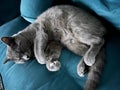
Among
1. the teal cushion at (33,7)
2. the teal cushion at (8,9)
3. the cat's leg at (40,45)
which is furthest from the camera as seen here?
the teal cushion at (8,9)

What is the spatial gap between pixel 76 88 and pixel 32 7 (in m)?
0.67

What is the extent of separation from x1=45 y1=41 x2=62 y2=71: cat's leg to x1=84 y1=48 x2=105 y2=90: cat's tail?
0.21 m

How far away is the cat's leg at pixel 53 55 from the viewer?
1.29 meters

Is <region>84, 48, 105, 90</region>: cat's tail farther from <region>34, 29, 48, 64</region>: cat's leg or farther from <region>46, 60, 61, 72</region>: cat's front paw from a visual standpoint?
<region>34, 29, 48, 64</region>: cat's leg

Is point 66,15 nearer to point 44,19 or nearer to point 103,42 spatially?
point 44,19

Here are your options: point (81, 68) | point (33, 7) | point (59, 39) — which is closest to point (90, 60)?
point (81, 68)

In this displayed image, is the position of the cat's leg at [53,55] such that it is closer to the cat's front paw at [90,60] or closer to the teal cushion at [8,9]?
the cat's front paw at [90,60]

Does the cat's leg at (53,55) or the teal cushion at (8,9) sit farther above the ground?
the cat's leg at (53,55)

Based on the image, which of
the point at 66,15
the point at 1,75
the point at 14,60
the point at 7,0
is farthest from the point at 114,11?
the point at 7,0

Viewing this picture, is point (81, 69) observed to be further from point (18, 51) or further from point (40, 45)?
point (18, 51)

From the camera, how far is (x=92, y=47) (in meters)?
1.24

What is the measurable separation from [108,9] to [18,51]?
1.91 ft

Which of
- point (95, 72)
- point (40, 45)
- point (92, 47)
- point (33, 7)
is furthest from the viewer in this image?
point (33, 7)

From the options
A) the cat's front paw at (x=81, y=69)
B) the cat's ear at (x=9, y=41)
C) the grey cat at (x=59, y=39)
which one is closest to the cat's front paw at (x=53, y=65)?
the grey cat at (x=59, y=39)
